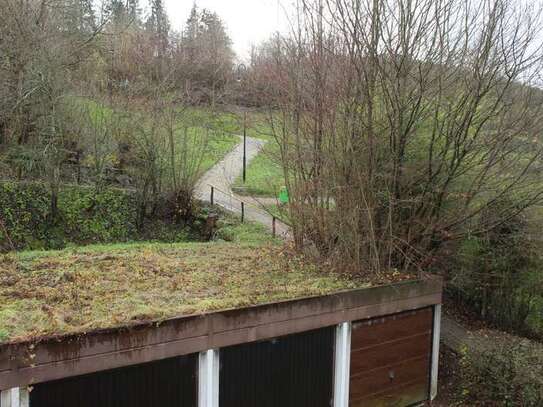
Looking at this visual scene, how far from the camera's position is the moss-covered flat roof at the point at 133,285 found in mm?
4480

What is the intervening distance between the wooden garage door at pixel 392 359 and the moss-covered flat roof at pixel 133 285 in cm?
75

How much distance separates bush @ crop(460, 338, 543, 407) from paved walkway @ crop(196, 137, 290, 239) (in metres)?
6.37

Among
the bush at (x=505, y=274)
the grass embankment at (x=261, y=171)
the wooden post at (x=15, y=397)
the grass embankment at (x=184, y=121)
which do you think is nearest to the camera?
the wooden post at (x=15, y=397)

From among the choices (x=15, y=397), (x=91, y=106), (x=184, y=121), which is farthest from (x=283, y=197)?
(x=91, y=106)

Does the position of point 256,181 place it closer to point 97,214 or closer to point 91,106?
point 97,214

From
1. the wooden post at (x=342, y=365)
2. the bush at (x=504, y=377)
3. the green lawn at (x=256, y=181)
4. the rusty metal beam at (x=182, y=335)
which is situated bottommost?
the bush at (x=504, y=377)

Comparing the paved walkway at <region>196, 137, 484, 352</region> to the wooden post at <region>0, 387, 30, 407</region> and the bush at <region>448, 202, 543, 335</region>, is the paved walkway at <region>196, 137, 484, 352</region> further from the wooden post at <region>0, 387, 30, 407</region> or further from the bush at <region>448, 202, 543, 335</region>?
the wooden post at <region>0, 387, 30, 407</region>

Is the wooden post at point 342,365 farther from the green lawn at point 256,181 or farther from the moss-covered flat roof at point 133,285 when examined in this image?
the green lawn at point 256,181

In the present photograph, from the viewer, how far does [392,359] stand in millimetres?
6684

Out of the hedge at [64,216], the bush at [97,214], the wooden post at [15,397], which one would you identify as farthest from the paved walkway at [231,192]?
the wooden post at [15,397]

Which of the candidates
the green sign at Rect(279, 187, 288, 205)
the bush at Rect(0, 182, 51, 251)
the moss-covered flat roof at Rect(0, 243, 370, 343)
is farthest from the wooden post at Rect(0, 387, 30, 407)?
the bush at Rect(0, 182, 51, 251)

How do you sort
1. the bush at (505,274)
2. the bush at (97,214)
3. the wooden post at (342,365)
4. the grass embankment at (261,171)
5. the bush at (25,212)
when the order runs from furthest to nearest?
the bush at (97,214) → the bush at (25,212) → the bush at (505,274) → the grass embankment at (261,171) → the wooden post at (342,365)

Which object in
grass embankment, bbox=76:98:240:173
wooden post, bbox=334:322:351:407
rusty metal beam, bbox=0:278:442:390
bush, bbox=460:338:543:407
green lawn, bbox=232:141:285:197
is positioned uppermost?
grass embankment, bbox=76:98:240:173

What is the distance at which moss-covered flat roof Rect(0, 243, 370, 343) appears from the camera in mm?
4480
